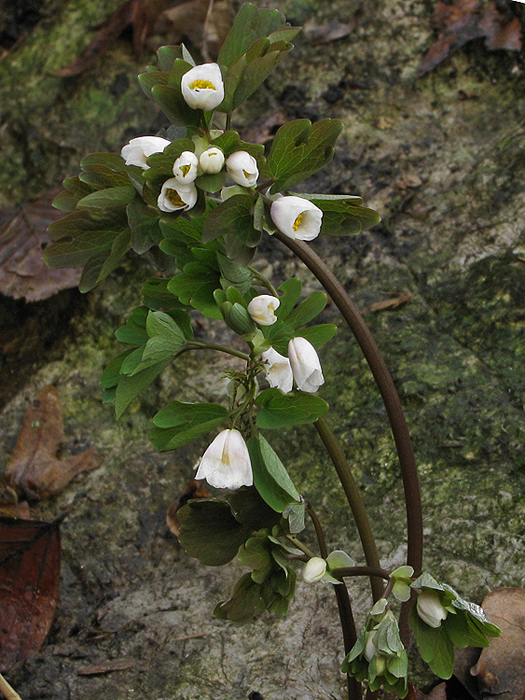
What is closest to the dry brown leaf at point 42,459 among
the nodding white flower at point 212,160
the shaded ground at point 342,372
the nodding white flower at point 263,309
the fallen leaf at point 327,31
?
the shaded ground at point 342,372

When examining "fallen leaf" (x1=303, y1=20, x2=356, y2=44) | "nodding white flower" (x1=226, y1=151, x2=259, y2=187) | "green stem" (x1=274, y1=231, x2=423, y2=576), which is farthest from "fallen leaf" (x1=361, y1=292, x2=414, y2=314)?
"fallen leaf" (x1=303, y1=20, x2=356, y2=44)

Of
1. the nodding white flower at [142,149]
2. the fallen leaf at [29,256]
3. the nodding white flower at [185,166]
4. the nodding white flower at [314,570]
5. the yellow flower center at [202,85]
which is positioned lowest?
the fallen leaf at [29,256]

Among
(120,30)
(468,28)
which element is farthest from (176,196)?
(120,30)

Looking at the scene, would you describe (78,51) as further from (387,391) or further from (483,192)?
(387,391)

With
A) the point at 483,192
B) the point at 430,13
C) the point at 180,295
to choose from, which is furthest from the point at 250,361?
the point at 430,13

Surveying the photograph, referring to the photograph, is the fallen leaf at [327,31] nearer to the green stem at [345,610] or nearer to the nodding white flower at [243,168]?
the nodding white flower at [243,168]

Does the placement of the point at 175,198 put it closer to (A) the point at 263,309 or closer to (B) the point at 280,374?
(A) the point at 263,309

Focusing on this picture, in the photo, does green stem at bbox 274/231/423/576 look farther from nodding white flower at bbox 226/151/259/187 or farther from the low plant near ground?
nodding white flower at bbox 226/151/259/187
